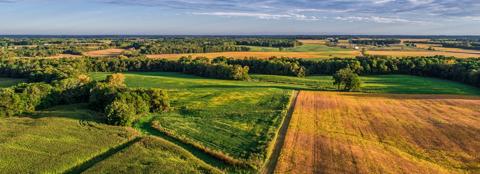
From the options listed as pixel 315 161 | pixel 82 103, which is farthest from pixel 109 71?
pixel 315 161

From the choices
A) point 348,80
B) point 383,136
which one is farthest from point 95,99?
point 348,80

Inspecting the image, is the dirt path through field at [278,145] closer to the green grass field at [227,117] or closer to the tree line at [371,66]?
the green grass field at [227,117]

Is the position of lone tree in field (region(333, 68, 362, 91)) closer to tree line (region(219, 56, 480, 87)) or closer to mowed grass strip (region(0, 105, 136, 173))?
tree line (region(219, 56, 480, 87))

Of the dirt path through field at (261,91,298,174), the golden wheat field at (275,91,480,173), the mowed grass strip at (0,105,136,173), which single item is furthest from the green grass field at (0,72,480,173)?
the golden wheat field at (275,91,480,173)

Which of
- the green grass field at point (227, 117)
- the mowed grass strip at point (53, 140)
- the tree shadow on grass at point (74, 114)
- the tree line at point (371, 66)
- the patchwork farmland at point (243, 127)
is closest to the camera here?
the mowed grass strip at point (53, 140)

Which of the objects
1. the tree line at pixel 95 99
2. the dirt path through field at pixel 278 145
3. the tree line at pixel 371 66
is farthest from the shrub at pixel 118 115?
the tree line at pixel 371 66

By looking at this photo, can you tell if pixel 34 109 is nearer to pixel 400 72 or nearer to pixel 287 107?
pixel 287 107
